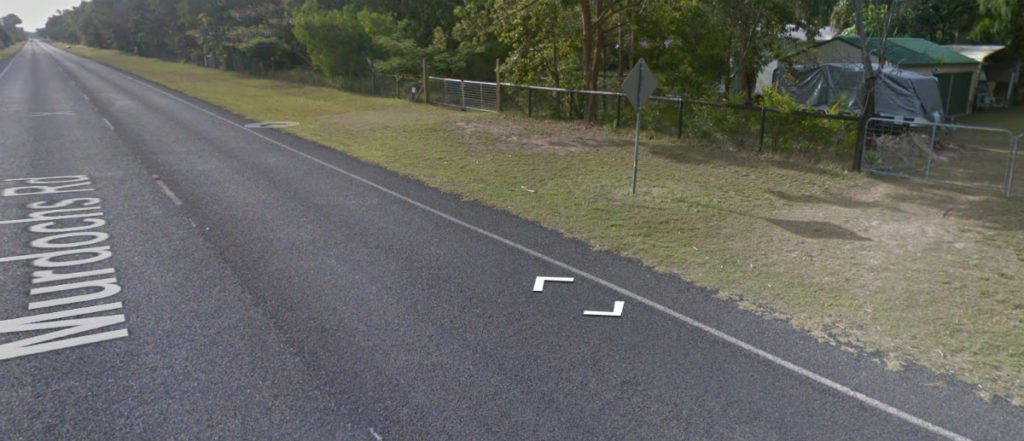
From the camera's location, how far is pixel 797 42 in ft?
74.5

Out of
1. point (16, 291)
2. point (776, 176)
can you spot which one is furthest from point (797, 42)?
point (16, 291)

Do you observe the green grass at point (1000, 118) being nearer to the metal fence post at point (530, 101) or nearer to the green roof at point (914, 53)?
the green roof at point (914, 53)

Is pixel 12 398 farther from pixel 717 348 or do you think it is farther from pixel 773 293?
pixel 773 293

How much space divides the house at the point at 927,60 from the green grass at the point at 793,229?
9803 millimetres

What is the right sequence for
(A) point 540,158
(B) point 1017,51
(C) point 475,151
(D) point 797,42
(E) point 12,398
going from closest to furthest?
1. (E) point 12,398
2. (A) point 540,158
3. (C) point 475,151
4. (D) point 797,42
5. (B) point 1017,51

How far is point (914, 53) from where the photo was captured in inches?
895

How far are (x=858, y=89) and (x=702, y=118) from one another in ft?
23.4

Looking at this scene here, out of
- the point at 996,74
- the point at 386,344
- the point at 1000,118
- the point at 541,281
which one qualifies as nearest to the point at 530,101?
the point at 541,281

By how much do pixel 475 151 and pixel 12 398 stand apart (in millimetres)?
12345

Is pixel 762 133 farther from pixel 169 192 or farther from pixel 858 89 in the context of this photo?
pixel 169 192

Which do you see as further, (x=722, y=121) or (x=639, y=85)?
(x=722, y=121)

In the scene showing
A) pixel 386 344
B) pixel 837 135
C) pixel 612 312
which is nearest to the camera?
pixel 386 344

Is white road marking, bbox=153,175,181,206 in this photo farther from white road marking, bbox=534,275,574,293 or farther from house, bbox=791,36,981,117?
house, bbox=791,36,981,117

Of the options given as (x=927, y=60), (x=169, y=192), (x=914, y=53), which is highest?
(x=914, y=53)
